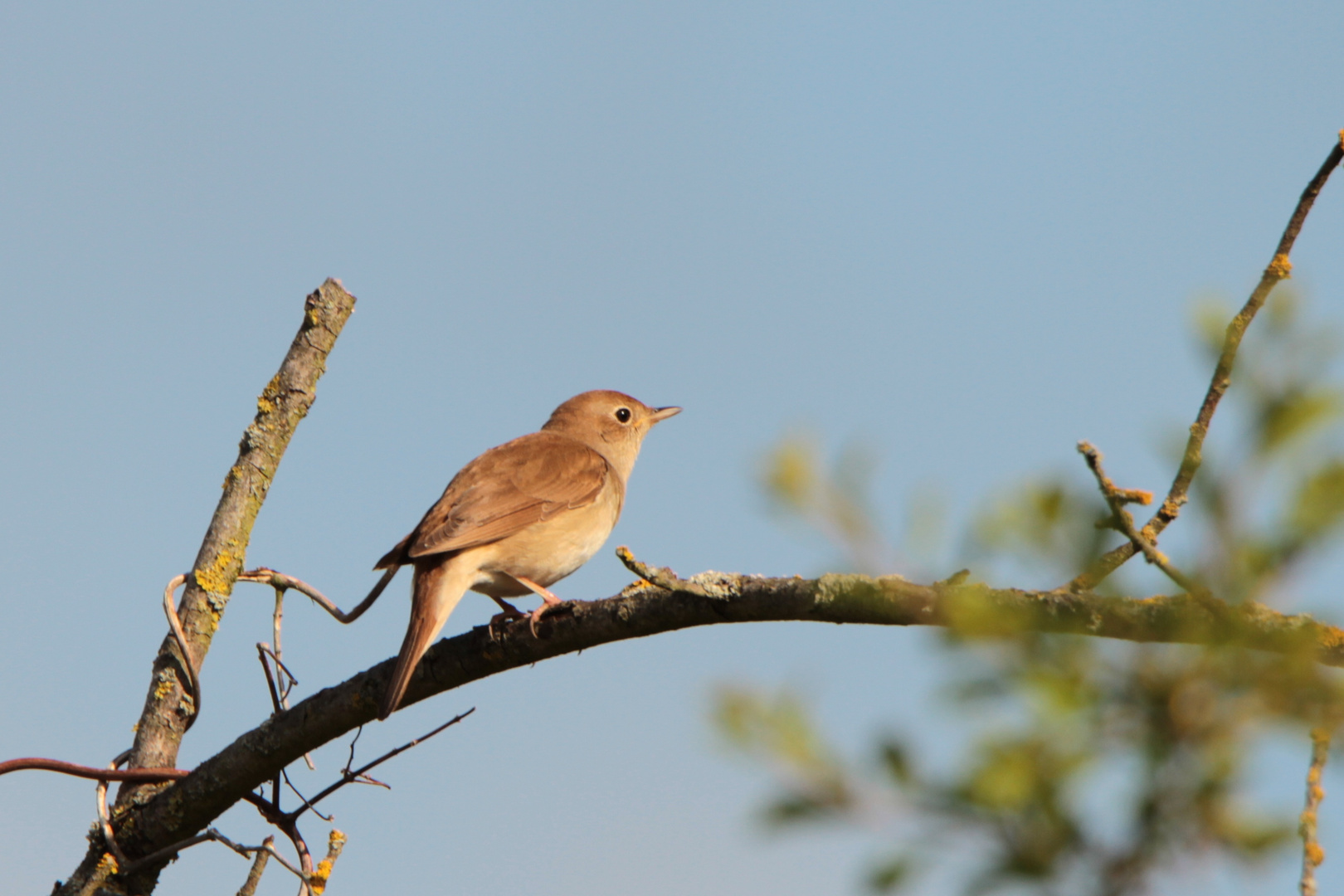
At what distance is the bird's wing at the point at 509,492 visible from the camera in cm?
612

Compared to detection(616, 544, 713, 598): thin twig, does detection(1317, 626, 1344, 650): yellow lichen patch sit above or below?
below

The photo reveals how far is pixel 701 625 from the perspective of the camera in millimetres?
3572

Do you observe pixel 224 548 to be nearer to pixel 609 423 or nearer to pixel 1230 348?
pixel 1230 348

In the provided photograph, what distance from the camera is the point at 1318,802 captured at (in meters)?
1.59

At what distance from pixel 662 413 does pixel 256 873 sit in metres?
5.56

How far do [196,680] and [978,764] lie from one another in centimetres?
379

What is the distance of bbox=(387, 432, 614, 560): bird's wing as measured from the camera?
6117mm

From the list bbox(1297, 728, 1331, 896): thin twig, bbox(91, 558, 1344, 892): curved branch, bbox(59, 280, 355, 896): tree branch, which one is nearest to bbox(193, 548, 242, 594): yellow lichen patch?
bbox(59, 280, 355, 896): tree branch

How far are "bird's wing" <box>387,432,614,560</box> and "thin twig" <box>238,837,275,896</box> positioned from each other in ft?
6.17

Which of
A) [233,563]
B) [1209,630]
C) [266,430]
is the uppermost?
[266,430]

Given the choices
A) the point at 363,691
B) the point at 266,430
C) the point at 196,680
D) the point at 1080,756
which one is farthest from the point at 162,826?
the point at 1080,756

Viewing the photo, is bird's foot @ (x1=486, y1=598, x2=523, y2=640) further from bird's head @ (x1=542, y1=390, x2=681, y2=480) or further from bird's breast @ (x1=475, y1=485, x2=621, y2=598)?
bird's head @ (x1=542, y1=390, x2=681, y2=480)

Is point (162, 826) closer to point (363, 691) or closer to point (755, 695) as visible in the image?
point (363, 691)

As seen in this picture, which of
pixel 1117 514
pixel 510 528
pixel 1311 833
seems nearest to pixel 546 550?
pixel 510 528
